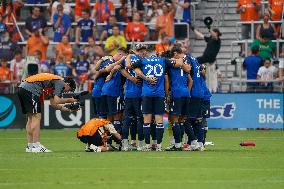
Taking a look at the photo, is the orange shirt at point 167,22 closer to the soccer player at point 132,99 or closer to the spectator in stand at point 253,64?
the spectator in stand at point 253,64

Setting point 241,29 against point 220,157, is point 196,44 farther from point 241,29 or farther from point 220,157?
point 220,157

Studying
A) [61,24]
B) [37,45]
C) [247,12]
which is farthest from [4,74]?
[247,12]

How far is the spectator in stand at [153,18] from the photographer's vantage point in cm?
3619

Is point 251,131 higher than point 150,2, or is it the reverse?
point 150,2

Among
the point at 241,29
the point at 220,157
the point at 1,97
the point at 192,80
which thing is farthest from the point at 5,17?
the point at 220,157

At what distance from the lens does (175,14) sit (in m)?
36.0

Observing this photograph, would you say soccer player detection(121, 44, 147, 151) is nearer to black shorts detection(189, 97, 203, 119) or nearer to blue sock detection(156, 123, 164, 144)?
blue sock detection(156, 123, 164, 144)

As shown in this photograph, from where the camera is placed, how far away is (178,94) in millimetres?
22344

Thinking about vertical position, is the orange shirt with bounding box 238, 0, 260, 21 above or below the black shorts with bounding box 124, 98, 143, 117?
above

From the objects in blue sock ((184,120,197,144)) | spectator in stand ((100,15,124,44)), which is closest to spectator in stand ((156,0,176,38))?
spectator in stand ((100,15,124,44))

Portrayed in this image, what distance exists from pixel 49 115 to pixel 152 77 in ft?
37.8

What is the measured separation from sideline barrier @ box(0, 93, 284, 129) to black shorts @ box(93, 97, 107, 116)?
9.08 metres

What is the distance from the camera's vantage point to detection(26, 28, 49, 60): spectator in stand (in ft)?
117

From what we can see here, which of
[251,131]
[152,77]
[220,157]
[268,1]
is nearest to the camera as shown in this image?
[220,157]
